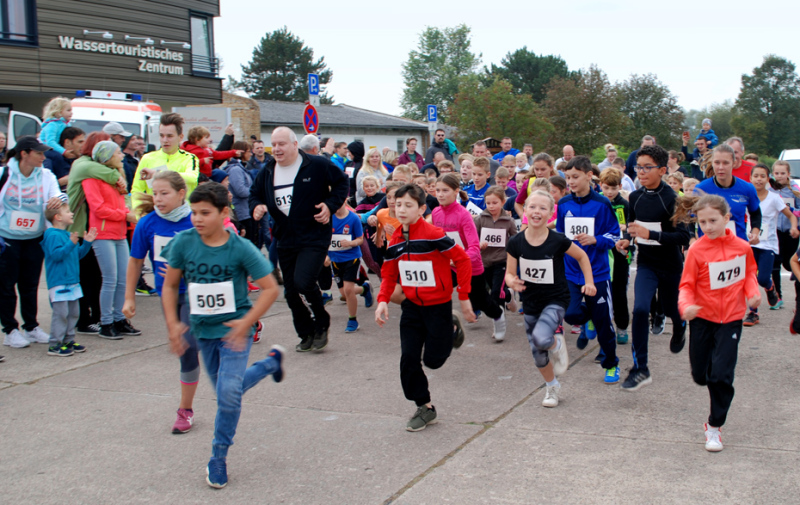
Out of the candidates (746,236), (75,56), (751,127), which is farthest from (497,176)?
(751,127)

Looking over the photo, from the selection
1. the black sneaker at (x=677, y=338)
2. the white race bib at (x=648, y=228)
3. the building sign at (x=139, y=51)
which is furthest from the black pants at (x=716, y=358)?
the building sign at (x=139, y=51)

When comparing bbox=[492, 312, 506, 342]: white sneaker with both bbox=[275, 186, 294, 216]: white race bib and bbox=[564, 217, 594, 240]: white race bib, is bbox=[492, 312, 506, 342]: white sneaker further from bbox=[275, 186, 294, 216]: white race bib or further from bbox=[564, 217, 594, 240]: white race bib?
bbox=[275, 186, 294, 216]: white race bib

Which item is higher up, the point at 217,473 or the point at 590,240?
the point at 590,240

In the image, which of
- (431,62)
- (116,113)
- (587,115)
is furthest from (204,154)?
(431,62)

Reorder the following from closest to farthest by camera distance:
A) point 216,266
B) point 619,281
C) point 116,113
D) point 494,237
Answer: point 216,266 < point 619,281 < point 494,237 < point 116,113

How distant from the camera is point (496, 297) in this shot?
7.63m

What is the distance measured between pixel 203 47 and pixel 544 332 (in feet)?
75.4

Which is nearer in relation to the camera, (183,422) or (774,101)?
(183,422)

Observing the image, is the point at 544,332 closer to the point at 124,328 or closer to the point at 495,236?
the point at 495,236

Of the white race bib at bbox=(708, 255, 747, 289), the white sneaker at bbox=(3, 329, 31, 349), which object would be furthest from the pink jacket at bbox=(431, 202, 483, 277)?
the white sneaker at bbox=(3, 329, 31, 349)

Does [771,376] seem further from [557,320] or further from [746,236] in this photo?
[557,320]

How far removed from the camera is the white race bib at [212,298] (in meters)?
4.29

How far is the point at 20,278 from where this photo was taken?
23.8 ft

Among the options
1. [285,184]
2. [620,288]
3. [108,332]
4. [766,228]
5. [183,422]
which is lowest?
[183,422]
